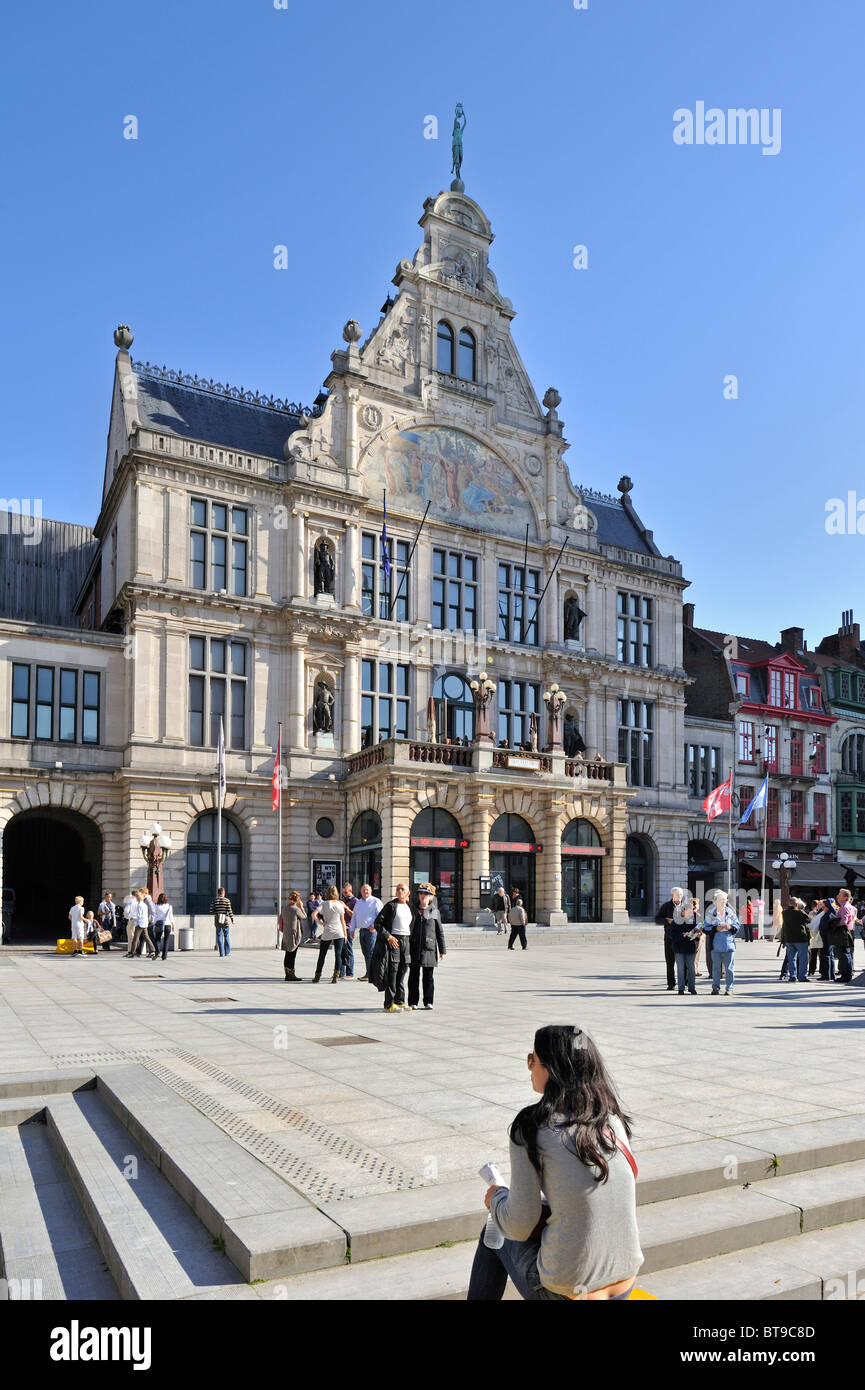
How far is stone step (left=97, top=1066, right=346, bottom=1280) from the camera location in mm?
5676

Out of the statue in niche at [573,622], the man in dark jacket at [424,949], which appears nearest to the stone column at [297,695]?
the statue in niche at [573,622]

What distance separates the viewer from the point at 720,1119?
8648 mm

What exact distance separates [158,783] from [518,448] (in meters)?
23.0

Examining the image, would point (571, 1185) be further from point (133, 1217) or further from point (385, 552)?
point (385, 552)

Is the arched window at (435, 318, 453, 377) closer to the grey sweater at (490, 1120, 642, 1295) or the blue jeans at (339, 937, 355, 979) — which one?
the blue jeans at (339, 937, 355, 979)

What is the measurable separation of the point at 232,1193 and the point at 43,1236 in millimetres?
1247

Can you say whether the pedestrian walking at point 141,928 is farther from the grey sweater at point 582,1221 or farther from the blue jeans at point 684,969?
the grey sweater at point 582,1221

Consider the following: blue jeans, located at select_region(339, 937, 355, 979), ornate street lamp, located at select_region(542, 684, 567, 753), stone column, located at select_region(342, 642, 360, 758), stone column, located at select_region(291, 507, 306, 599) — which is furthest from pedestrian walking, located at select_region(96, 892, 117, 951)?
ornate street lamp, located at select_region(542, 684, 567, 753)

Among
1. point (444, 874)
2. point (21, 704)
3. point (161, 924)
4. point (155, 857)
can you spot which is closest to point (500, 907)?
point (444, 874)

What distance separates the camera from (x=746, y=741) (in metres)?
60.1

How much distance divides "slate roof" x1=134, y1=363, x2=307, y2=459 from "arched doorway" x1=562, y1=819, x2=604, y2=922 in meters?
20.3

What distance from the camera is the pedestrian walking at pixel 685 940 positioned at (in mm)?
19406
